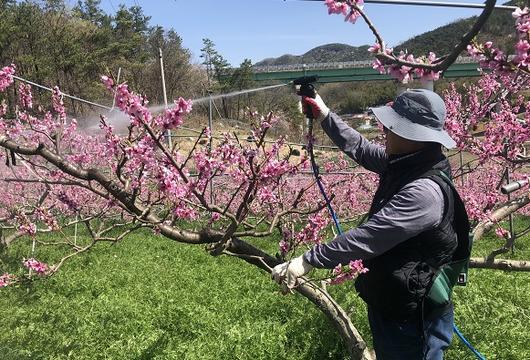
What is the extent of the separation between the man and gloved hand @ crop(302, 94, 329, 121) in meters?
0.46

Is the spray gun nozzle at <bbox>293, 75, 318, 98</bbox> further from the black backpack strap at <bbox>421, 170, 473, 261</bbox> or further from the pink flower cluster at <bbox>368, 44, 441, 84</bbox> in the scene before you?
the black backpack strap at <bbox>421, 170, 473, 261</bbox>

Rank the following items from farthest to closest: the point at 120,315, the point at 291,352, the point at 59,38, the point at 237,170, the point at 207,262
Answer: the point at 59,38
the point at 207,262
the point at 120,315
the point at 291,352
the point at 237,170

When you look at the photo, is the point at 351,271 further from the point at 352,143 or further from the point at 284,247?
the point at 284,247

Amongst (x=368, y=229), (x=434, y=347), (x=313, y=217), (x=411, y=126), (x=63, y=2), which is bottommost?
(x=434, y=347)

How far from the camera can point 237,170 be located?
3828 mm

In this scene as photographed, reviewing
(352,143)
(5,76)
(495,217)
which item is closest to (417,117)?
(352,143)

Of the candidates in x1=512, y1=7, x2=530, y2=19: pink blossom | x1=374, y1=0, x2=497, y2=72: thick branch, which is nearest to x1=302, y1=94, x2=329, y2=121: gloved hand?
x1=374, y1=0, x2=497, y2=72: thick branch

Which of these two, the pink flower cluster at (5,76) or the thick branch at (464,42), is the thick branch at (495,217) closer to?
the thick branch at (464,42)

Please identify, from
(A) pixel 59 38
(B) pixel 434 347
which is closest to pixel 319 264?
(B) pixel 434 347

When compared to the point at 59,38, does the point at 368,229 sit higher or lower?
lower

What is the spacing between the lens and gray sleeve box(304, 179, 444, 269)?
86.7 inches

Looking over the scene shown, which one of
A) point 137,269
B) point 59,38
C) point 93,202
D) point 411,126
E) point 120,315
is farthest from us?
point 59,38

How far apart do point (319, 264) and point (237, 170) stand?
1656 millimetres

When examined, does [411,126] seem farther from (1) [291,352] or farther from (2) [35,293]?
(2) [35,293]
